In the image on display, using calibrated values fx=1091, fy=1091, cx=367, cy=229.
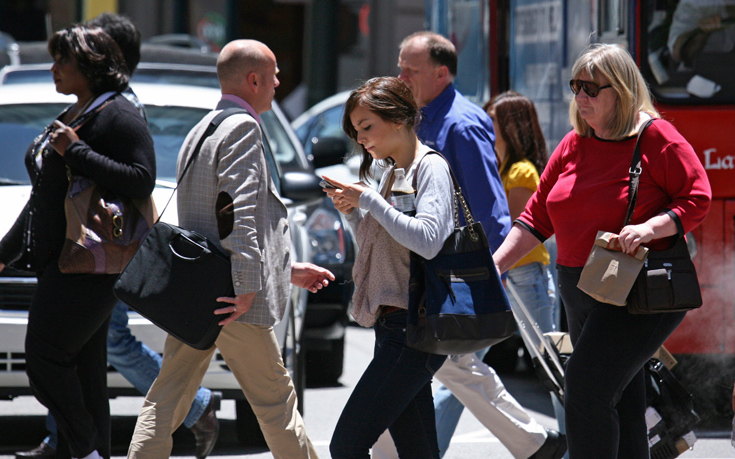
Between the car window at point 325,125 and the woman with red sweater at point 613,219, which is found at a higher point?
the woman with red sweater at point 613,219

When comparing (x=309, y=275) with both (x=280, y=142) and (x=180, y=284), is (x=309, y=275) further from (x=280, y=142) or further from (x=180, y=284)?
(x=280, y=142)

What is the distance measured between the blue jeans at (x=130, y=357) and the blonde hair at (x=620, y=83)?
7.36ft

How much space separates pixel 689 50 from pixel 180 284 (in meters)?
3.49

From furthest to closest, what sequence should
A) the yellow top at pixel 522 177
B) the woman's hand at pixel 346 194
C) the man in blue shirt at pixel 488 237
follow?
1. the yellow top at pixel 522 177
2. the man in blue shirt at pixel 488 237
3. the woman's hand at pixel 346 194

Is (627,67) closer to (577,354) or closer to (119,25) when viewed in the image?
(577,354)

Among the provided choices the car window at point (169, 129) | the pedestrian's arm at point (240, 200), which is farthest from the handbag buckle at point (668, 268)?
the car window at point (169, 129)

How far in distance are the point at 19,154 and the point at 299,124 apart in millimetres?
6581

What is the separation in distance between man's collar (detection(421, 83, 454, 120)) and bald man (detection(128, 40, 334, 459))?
97cm

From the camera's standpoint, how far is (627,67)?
12.9 feet

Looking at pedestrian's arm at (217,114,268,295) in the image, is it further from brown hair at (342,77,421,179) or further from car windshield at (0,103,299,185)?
car windshield at (0,103,299,185)

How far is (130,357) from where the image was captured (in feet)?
16.4

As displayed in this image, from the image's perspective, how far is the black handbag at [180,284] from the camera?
3766mm

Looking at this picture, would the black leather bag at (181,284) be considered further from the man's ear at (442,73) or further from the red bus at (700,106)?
the red bus at (700,106)

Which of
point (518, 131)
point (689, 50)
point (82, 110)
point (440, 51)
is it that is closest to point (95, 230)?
point (82, 110)
